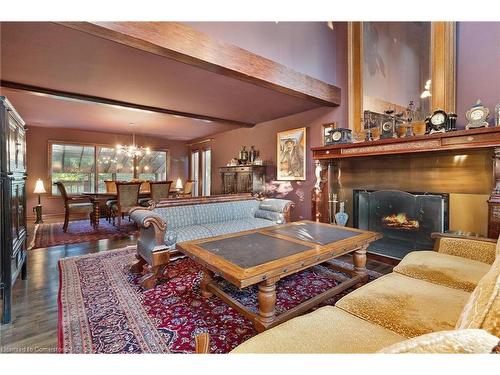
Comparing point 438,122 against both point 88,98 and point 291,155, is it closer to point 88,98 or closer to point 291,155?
point 291,155

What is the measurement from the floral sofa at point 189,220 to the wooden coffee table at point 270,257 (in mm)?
529

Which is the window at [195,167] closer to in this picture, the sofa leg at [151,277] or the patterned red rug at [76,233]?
the patterned red rug at [76,233]

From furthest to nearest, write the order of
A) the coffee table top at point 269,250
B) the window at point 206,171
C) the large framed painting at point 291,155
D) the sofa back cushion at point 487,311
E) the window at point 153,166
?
the window at point 153,166, the window at point 206,171, the large framed painting at point 291,155, the coffee table top at point 269,250, the sofa back cushion at point 487,311

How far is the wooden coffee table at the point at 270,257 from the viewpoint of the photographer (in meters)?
1.49

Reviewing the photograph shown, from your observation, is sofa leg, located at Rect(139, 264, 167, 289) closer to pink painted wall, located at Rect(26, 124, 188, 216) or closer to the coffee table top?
the coffee table top

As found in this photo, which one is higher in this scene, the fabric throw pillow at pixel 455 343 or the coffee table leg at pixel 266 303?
the fabric throw pillow at pixel 455 343

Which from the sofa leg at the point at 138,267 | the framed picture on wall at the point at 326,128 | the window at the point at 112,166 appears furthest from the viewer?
the window at the point at 112,166

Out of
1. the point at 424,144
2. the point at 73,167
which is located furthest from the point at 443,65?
the point at 73,167

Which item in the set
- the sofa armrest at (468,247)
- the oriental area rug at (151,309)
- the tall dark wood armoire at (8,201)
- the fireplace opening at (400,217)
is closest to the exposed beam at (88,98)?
the tall dark wood armoire at (8,201)

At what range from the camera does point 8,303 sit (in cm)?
171

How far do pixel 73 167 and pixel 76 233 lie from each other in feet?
10.7

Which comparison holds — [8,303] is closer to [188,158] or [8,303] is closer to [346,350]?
[346,350]

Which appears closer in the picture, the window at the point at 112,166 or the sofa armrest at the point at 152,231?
the sofa armrest at the point at 152,231
